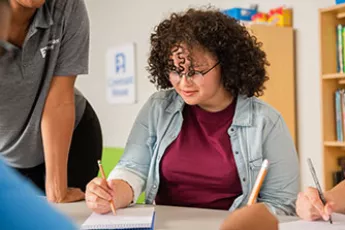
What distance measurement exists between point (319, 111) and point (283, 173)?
6.08ft

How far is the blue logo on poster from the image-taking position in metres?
4.36

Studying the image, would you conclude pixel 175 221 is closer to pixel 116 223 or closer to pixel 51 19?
pixel 116 223

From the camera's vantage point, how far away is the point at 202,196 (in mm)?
1309

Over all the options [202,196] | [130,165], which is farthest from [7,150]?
[202,196]

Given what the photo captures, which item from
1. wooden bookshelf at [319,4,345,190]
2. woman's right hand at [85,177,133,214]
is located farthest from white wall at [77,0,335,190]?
woman's right hand at [85,177,133,214]

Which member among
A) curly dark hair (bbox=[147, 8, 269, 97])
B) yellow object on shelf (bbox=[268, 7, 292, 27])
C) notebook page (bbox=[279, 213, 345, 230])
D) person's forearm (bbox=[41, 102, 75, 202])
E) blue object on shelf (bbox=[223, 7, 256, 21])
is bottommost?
notebook page (bbox=[279, 213, 345, 230])

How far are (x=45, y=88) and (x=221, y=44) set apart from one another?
1.62 ft

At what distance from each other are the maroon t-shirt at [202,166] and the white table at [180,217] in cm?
15

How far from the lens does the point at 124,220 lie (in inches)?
38.5

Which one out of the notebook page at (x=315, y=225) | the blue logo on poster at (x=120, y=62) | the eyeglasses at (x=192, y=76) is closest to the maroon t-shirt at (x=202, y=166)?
the eyeglasses at (x=192, y=76)

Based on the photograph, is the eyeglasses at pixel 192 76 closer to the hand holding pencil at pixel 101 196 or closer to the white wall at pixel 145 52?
the hand holding pencil at pixel 101 196

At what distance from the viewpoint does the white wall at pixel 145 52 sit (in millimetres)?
3035

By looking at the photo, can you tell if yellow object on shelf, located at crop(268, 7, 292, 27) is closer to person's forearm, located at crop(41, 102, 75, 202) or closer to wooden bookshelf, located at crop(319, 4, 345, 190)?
wooden bookshelf, located at crop(319, 4, 345, 190)

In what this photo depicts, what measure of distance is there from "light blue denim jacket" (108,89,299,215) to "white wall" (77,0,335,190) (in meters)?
1.41
